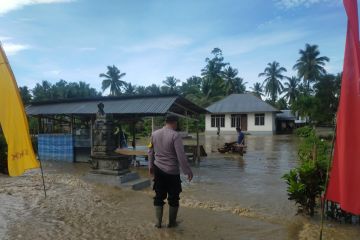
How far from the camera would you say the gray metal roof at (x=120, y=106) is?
14.2 meters

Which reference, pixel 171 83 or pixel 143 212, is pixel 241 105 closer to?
pixel 171 83

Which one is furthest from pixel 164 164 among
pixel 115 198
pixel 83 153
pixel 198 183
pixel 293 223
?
pixel 83 153

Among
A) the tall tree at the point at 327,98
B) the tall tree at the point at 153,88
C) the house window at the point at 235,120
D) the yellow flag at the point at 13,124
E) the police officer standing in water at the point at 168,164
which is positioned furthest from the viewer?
the tall tree at the point at 153,88

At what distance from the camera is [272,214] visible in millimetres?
6992

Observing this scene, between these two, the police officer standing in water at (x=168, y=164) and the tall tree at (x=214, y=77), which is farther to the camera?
the tall tree at (x=214, y=77)

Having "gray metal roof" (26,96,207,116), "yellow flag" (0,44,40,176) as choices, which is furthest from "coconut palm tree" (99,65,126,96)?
"yellow flag" (0,44,40,176)

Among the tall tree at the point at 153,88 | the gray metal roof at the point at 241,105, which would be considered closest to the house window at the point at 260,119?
the gray metal roof at the point at 241,105

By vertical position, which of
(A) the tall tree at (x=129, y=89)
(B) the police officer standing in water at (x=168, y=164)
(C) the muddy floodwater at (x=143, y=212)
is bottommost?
(C) the muddy floodwater at (x=143, y=212)

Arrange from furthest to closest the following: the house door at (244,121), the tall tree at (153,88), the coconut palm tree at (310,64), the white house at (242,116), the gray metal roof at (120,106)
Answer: the tall tree at (153,88) < the coconut palm tree at (310,64) < the house door at (244,121) < the white house at (242,116) < the gray metal roof at (120,106)

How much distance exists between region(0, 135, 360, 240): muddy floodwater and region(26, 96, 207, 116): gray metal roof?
13.4ft

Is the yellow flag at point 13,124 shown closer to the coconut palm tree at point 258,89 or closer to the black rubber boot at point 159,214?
the black rubber boot at point 159,214

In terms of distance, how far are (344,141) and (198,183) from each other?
745 cm

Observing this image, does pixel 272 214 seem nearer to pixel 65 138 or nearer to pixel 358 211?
pixel 358 211

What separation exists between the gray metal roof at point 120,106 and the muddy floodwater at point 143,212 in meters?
4.09
